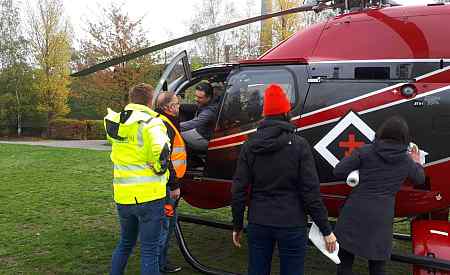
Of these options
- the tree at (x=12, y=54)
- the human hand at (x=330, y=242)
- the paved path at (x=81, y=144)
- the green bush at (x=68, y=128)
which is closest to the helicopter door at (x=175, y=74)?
the human hand at (x=330, y=242)

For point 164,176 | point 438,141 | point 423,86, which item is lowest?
point 164,176

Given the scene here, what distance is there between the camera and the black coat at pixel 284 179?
2840mm

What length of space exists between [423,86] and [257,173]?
1.69m

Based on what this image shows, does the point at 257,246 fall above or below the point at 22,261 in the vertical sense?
above

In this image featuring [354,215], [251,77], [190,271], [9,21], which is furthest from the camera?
[9,21]

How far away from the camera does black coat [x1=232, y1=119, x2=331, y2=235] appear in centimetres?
284

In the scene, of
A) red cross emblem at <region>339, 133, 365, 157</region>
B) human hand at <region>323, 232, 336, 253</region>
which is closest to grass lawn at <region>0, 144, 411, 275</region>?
red cross emblem at <region>339, 133, 365, 157</region>

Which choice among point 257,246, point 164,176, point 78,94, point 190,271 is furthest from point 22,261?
point 78,94

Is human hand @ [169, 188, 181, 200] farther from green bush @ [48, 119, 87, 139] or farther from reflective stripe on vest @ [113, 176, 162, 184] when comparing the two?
green bush @ [48, 119, 87, 139]

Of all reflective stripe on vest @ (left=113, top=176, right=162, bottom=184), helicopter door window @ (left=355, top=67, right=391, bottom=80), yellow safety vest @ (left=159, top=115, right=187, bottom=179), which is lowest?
reflective stripe on vest @ (left=113, top=176, right=162, bottom=184)

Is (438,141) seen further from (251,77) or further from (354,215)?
(251,77)

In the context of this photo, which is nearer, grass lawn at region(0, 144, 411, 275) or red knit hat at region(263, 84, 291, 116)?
red knit hat at region(263, 84, 291, 116)

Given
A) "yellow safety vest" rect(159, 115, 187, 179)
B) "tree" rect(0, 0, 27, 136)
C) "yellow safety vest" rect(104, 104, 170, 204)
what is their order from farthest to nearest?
"tree" rect(0, 0, 27, 136) < "yellow safety vest" rect(159, 115, 187, 179) < "yellow safety vest" rect(104, 104, 170, 204)

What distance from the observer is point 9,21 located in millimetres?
32938
